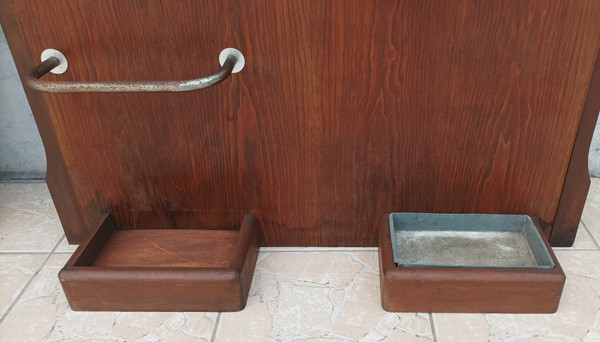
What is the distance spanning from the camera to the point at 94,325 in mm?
686

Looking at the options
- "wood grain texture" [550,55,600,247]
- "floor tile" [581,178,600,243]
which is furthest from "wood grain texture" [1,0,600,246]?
"floor tile" [581,178,600,243]

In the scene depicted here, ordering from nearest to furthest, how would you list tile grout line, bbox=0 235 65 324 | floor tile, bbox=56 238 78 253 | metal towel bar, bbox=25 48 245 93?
metal towel bar, bbox=25 48 245 93
tile grout line, bbox=0 235 65 324
floor tile, bbox=56 238 78 253

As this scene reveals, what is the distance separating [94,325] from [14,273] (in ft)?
0.68

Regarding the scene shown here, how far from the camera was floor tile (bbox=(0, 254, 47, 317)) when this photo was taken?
2.43 feet

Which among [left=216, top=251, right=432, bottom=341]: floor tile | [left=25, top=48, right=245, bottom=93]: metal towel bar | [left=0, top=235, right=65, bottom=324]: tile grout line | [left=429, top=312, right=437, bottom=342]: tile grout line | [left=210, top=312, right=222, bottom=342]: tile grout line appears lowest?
[left=429, top=312, right=437, bottom=342]: tile grout line

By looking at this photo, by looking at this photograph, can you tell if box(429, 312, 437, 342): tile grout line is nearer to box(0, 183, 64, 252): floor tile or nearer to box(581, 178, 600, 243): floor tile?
box(581, 178, 600, 243): floor tile

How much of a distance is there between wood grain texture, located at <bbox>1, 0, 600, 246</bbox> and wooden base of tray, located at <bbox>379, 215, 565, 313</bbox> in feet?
0.47

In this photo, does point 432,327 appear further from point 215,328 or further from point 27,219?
point 27,219

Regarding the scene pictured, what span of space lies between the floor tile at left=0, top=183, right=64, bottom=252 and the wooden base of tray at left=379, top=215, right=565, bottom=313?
582 mm

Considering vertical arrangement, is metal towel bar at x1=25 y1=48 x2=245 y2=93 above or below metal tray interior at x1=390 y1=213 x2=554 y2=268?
above

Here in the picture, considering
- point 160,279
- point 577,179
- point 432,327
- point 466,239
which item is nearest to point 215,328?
point 160,279

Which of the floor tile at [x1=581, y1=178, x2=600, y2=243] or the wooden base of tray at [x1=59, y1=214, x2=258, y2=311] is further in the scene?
the floor tile at [x1=581, y1=178, x2=600, y2=243]

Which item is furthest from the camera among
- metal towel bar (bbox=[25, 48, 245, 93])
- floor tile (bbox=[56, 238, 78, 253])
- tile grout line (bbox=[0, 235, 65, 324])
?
floor tile (bbox=[56, 238, 78, 253])

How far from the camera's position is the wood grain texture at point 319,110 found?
0.65m
